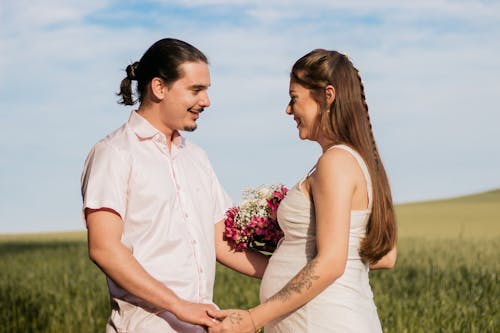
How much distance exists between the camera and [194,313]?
4125 mm

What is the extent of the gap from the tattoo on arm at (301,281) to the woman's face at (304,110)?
2.35ft

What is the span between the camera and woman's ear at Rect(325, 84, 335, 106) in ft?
13.7

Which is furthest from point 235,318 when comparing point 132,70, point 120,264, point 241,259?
point 132,70

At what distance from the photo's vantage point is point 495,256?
1571 centimetres

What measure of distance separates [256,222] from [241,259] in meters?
0.30

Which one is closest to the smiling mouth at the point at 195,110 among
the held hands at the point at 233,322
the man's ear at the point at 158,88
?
the man's ear at the point at 158,88

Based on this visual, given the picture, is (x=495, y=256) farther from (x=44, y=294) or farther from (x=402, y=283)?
(x=44, y=294)

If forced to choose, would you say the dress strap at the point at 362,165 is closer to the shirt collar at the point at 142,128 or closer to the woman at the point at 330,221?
the woman at the point at 330,221

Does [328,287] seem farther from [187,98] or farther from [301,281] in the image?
[187,98]

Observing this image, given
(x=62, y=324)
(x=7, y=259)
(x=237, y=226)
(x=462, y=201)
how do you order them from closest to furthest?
(x=237, y=226) < (x=62, y=324) < (x=7, y=259) < (x=462, y=201)

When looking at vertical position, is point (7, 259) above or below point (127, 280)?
below

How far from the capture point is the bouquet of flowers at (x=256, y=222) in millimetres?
4848

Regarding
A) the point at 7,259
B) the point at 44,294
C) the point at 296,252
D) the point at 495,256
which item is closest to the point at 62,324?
the point at 44,294

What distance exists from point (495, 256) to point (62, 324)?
354 inches
